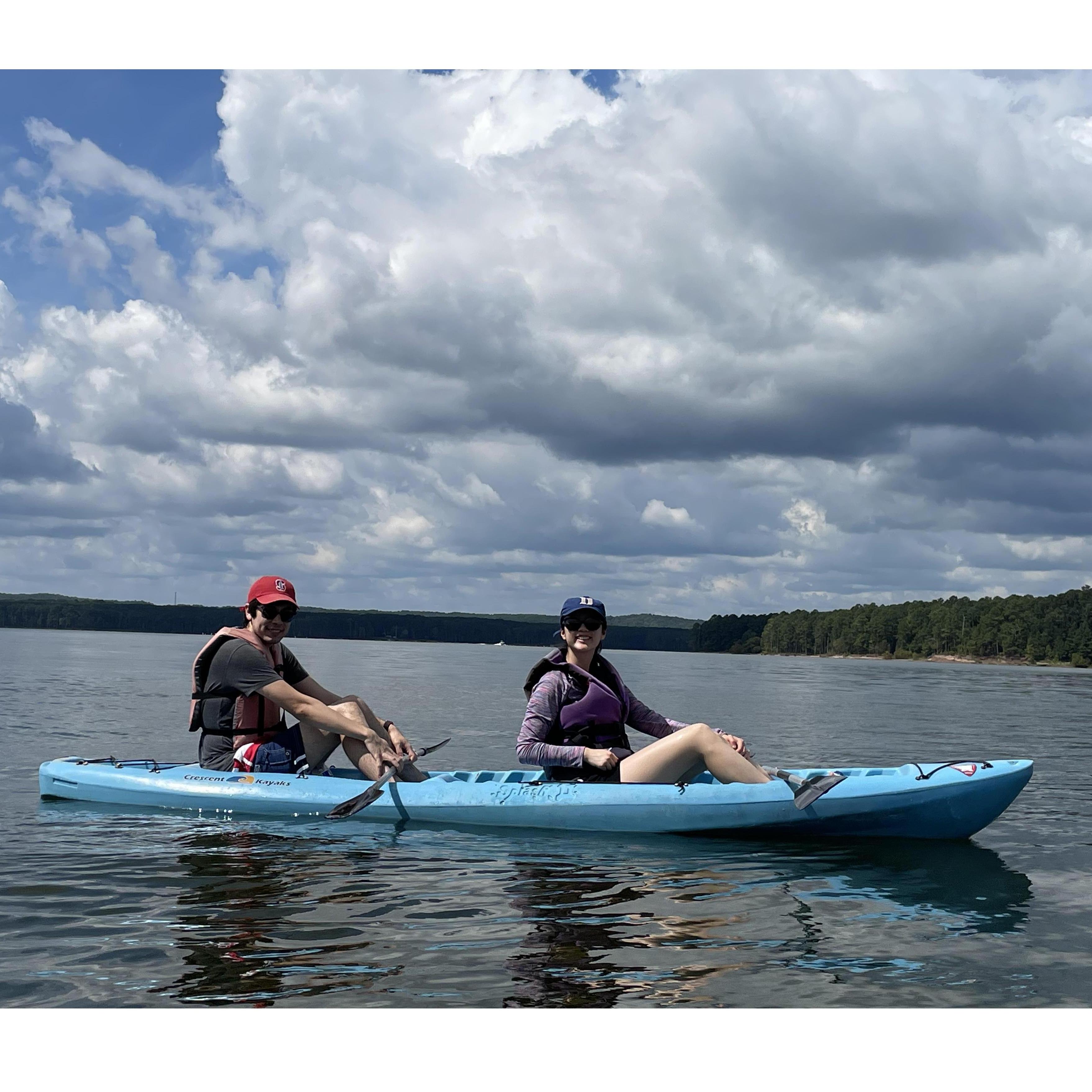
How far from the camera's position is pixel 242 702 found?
10.1 metres

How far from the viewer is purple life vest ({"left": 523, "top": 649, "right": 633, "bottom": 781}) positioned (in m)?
8.80

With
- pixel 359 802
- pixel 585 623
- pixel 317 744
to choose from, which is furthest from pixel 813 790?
pixel 317 744

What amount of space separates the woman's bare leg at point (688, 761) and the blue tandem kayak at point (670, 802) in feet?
0.32

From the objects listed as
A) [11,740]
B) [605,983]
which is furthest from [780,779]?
[11,740]

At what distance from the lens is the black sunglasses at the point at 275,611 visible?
9.38 m

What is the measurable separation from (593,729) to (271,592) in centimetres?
321

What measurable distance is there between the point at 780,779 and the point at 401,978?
479cm

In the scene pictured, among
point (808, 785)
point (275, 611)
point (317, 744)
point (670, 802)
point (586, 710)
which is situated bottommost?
point (670, 802)

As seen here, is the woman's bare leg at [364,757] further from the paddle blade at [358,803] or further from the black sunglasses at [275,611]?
the black sunglasses at [275,611]

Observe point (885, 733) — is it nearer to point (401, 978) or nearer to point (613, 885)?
point (613, 885)

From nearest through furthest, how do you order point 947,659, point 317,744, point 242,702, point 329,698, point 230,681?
→ point 230,681 → point 242,702 → point 329,698 → point 317,744 → point 947,659

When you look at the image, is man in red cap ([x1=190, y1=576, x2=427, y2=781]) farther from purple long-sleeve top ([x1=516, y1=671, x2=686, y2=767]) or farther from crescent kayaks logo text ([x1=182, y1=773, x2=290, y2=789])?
purple long-sleeve top ([x1=516, y1=671, x2=686, y2=767])

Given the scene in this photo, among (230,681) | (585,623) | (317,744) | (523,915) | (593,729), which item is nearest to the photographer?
(523,915)

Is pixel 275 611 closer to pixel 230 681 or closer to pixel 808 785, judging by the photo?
pixel 230 681
